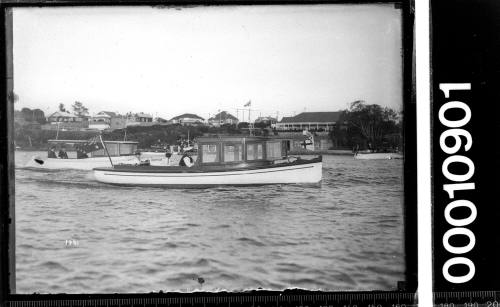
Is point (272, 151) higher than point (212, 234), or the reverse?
point (272, 151)

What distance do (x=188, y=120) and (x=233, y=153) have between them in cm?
22

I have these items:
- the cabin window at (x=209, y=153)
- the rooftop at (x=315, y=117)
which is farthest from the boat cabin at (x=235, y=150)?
the rooftop at (x=315, y=117)

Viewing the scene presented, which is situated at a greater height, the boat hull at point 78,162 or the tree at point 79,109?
the tree at point 79,109

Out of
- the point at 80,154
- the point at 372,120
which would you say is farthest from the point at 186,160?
the point at 372,120

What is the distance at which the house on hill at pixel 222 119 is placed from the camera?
1754 mm

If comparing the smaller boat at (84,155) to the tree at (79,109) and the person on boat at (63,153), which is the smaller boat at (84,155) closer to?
the person on boat at (63,153)

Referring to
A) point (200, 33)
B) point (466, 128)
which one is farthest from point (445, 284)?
point (200, 33)

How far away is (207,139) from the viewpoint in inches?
70.0

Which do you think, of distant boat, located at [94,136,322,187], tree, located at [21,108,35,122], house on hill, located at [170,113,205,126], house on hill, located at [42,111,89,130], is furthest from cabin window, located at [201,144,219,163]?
tree, located at [21,108,35,122]

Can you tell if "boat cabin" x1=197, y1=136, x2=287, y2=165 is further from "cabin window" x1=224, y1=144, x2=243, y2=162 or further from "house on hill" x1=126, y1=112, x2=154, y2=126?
"house on hill" x1=126, y1=112, x2=154, y2=126

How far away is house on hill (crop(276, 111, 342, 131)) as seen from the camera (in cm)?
175

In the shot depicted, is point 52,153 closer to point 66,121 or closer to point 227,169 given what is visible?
point 66,121

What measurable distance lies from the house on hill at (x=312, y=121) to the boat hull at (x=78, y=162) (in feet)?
1.97

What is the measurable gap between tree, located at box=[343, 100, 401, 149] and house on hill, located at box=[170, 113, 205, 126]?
567 millimetres
